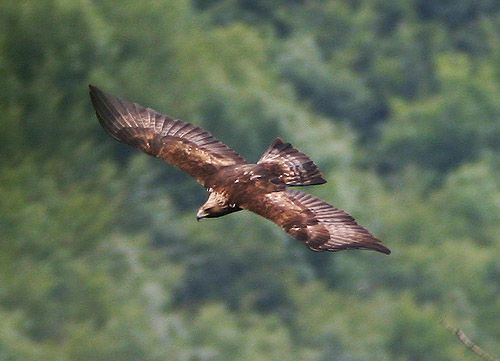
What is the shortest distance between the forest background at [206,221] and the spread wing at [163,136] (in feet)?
69.2

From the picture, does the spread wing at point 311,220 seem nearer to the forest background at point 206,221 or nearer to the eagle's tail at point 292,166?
the eagle's tail at point 292,166

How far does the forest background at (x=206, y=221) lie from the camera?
3991 cm

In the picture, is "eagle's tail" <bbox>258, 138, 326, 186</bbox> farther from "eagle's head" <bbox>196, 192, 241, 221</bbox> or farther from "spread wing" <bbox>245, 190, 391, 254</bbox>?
"eagle's head" <bbox>196, 192, 241, 221</bbox>

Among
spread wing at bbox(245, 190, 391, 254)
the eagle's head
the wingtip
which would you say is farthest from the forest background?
the wingtip

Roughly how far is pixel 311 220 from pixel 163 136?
1.87m

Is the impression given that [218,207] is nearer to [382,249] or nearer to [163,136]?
[163,136]

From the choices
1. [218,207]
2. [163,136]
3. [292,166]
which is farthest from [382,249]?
[163,136]

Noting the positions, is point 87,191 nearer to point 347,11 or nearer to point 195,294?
point 195,294

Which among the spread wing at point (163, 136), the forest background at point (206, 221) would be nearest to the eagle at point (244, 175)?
the spread wing at point (163, 136)

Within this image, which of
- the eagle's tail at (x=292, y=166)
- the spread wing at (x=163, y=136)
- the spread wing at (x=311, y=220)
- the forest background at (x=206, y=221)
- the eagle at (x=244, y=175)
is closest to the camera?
the spread wing at (x=311, y=220)

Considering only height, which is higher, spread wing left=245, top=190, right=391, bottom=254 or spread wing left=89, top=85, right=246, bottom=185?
spread wing left=89, top=85, right=246, bottom=185

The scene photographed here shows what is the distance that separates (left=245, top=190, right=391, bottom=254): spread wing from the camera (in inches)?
499

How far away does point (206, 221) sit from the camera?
4384 centimetres

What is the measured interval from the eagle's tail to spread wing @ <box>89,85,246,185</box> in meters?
0.41
